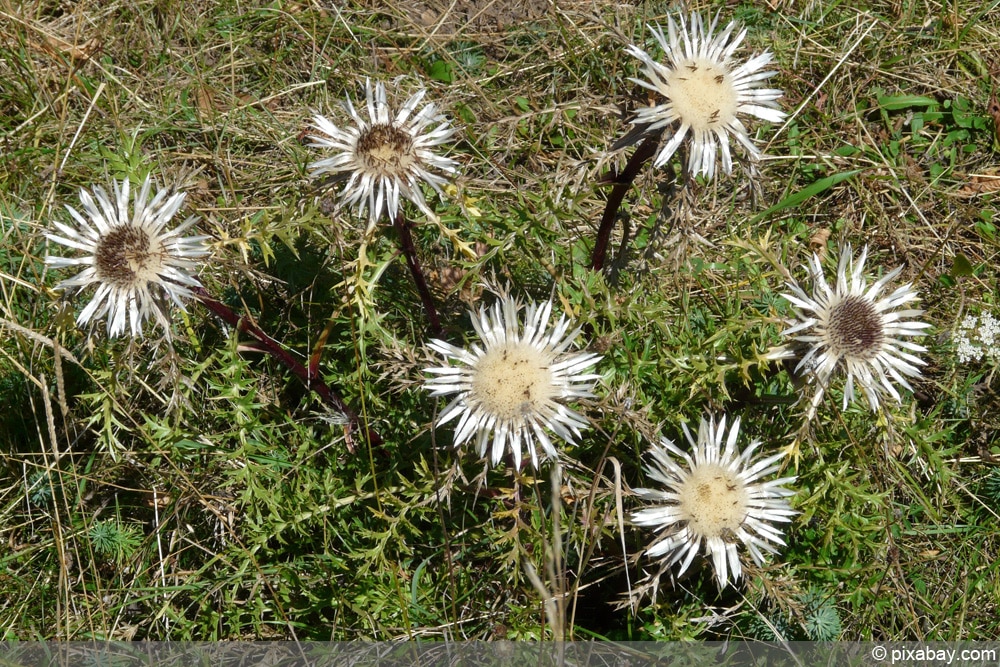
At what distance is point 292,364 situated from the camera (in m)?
1.96

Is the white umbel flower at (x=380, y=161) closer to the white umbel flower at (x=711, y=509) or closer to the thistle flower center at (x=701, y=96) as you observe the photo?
the thistle flower center at (x=701, y=96)

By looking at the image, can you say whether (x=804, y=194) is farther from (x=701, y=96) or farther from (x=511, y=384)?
(x=511, y=384)

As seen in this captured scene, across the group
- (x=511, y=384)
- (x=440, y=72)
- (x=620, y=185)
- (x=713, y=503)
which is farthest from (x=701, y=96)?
(x=440, y=72)

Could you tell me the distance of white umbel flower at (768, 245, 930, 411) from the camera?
1.76 metres

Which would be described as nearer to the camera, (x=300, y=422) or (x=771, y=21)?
(x=300, y=422)

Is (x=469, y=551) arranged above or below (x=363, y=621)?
above

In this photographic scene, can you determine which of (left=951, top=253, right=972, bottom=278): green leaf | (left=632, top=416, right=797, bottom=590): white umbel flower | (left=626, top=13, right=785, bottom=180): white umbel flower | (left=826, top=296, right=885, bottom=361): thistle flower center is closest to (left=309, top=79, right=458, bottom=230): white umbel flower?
(left=626, top=13, right=785, bottom=180): white umbel flower

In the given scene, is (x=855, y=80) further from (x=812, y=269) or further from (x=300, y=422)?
(x=300, y=422)

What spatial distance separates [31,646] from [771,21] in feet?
9.67

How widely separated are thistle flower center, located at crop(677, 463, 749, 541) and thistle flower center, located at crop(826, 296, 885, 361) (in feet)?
1.24

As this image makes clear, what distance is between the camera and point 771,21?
2.74 metres

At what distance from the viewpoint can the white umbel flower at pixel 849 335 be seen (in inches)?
69.2

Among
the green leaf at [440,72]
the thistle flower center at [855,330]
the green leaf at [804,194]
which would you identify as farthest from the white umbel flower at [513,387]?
the green leaf at [440,72]

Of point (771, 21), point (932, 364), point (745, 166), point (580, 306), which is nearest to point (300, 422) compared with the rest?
point (580, 306)
